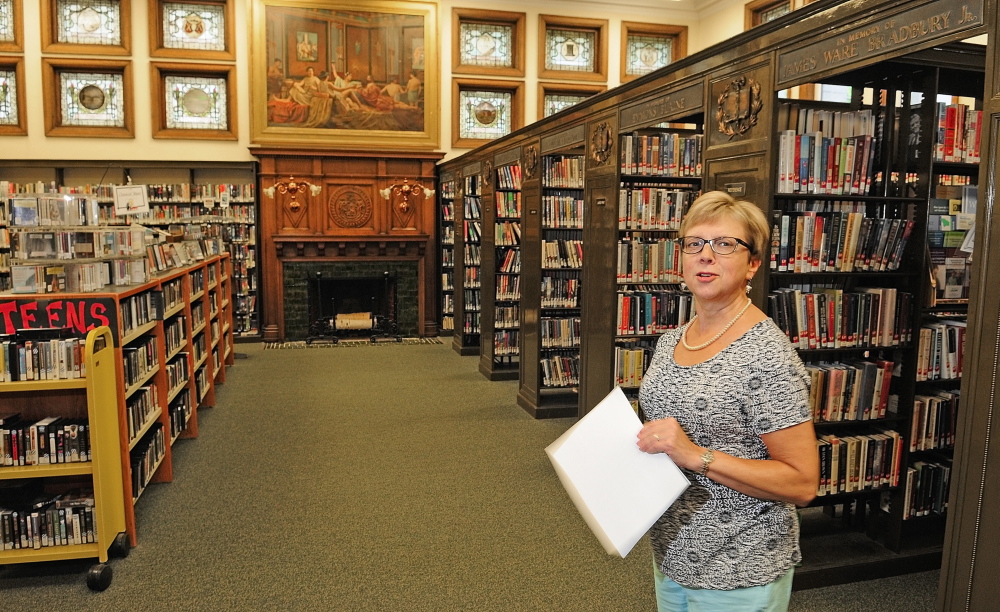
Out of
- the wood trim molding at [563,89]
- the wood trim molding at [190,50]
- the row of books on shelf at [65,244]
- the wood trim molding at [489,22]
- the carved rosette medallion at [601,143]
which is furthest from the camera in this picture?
the wood trim molding at [563,89]

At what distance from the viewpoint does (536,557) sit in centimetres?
364

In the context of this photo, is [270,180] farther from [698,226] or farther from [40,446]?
[698,226]

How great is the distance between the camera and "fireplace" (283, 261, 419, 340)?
10.7m

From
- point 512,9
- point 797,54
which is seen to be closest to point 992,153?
point 797,54

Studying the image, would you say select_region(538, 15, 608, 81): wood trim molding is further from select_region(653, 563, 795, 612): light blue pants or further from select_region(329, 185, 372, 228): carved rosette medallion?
select_region(653, 563, 795, 612): light blue pants

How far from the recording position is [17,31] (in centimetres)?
989

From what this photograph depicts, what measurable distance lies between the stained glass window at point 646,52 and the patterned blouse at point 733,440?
11.3 m

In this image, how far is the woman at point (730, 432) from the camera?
4.74 ft

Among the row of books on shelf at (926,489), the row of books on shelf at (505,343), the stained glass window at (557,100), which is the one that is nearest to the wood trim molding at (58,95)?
the stained glass window at (557,100)

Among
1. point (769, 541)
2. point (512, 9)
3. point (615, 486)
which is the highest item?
point (512, 9)

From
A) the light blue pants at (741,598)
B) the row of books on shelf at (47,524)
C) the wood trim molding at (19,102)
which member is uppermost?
the wood trim molding at (19,102)

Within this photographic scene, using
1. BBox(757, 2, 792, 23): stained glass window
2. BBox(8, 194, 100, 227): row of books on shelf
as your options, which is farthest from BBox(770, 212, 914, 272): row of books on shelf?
BBox(757, 2, 792, 23): stained glass window

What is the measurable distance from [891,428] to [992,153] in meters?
1.89

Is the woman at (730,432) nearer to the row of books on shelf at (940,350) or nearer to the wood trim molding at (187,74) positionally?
the row of books on shelf at (940,350)
